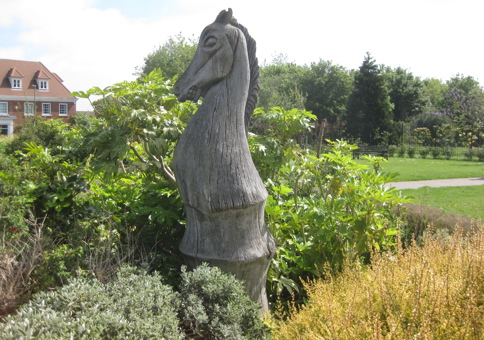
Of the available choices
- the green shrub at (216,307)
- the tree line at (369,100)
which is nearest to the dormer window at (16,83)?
the tree line at (369,100)

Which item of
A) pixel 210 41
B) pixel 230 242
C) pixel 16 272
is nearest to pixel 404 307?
pixel 230 242

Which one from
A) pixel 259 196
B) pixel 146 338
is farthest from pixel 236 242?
pixel 146 338

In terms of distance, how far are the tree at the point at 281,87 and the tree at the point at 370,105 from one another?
16.5ft

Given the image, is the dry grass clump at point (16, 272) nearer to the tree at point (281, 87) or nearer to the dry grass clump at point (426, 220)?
the dry grass clump at point (426, 220)

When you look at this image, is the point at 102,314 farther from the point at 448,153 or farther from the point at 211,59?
the point at 448,153

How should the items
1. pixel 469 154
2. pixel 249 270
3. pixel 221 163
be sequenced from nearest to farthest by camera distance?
1. pixel 221 163
2. pixel 249 270
3. pixel 469 154

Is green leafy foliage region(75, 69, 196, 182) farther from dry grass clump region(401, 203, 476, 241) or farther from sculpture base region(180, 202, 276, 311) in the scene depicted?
dry grass clump region(401, 203, 476, 241)

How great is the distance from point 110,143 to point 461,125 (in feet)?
92.7

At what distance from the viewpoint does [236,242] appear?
291cm

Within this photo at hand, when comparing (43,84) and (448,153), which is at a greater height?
(43,84)

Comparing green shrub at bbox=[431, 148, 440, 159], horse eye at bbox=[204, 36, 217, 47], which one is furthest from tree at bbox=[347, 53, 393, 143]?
horse eye at bbox=[204, 36, 217, 47]

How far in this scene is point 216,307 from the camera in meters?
2.62

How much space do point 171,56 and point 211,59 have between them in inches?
1406

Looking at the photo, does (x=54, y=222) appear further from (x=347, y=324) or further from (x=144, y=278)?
(x=347, y=324)
